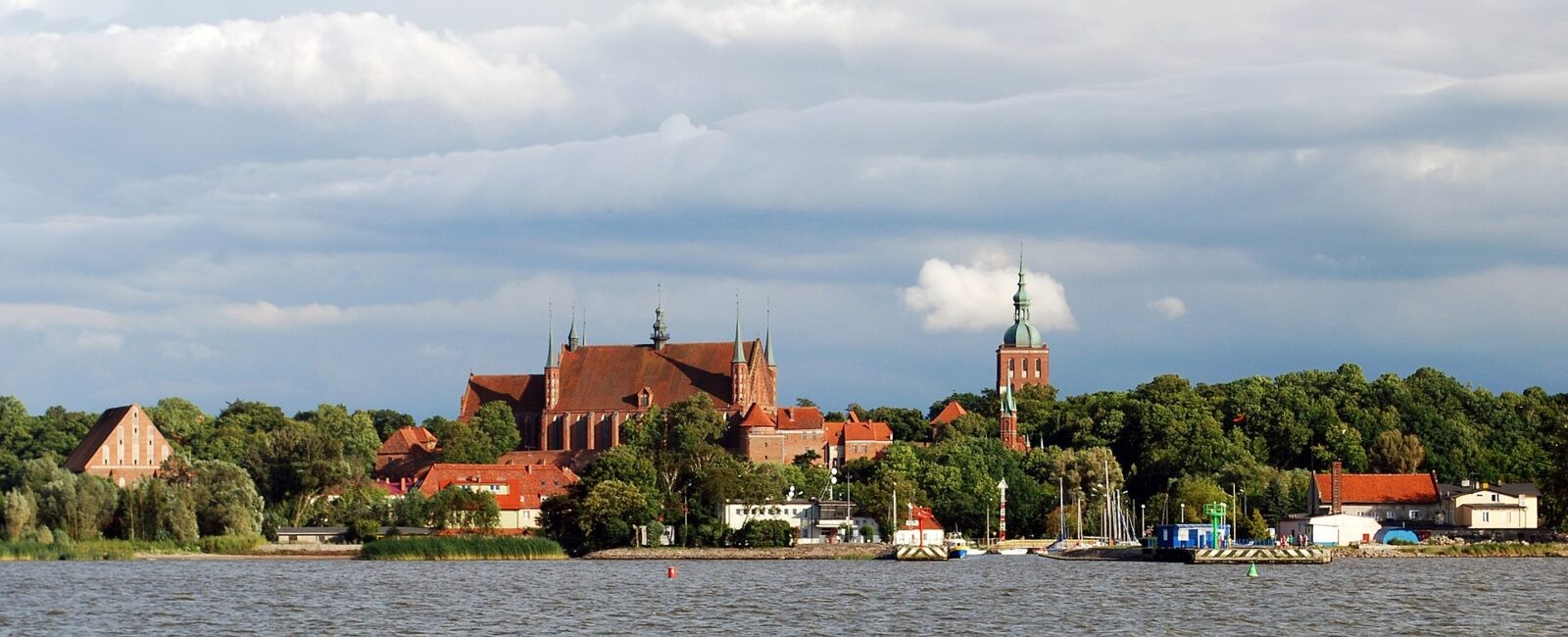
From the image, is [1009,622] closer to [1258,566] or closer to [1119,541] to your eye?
[1258,566]

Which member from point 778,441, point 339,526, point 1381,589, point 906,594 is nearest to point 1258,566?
point 1381,589

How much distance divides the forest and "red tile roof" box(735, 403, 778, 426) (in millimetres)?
1981

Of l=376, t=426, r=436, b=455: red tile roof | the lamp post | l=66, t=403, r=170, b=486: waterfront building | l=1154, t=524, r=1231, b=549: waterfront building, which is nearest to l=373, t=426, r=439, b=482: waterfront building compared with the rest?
l=376, t=426, r=436, b=455: red tile roof

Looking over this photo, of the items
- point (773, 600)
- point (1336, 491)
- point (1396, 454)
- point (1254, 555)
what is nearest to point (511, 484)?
point (1254, 555)

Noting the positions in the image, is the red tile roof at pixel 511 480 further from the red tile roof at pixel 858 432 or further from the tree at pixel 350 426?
the red tile roof at pixel 858 432

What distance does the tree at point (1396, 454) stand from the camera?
13138 centimetres

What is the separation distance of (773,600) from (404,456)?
327 feet

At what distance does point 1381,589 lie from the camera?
67375 millimetres

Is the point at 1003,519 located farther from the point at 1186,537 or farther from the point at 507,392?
the point at 507,392

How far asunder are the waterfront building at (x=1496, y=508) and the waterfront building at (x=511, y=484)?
48.5 m

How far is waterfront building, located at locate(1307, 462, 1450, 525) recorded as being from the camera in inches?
4532

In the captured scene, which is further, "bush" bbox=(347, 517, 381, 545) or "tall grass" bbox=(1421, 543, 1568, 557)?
"bush" bbox=(347, 517, 381, 545)

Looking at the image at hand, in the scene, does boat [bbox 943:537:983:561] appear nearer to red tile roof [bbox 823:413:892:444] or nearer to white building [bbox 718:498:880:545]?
white building [bbox 718:498:880:545]

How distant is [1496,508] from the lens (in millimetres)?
112938
